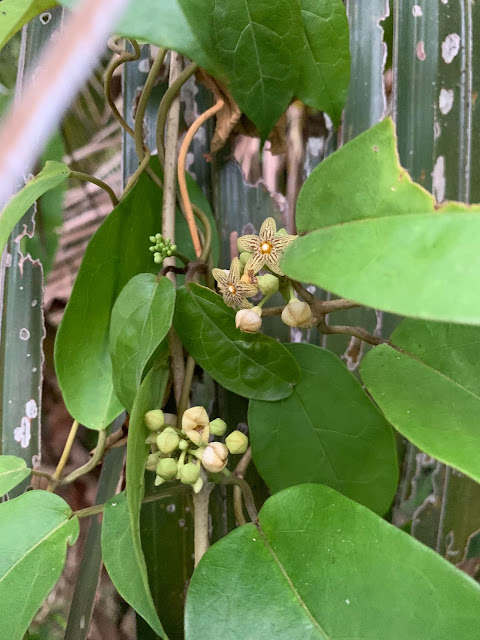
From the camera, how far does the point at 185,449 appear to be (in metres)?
0.47

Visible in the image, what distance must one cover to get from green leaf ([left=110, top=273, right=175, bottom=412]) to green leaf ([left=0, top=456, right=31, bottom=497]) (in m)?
0.15

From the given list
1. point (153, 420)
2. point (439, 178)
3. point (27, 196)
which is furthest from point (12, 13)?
point (439, 178)

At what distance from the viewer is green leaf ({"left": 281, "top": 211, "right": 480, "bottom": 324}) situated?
26cm

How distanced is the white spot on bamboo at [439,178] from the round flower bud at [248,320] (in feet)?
1.16

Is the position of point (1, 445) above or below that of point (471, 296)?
below

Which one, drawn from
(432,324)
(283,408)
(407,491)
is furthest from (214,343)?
(407,491)

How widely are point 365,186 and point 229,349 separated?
217 millimetres

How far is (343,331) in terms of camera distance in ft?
1.62

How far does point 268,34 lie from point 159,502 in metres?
0.54

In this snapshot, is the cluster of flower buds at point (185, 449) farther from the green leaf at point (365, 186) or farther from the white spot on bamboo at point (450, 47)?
the white spot on bamboo at point (450, 47)

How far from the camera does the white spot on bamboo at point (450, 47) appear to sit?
2.18ft

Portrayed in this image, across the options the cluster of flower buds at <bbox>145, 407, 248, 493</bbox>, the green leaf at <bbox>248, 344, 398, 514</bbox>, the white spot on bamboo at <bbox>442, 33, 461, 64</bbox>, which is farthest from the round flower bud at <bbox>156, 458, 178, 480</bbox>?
the white spot on bamboo at <bbox>442, 33, 461, 64</bbox>

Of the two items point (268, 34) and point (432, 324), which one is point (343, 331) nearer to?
point (432, 324)

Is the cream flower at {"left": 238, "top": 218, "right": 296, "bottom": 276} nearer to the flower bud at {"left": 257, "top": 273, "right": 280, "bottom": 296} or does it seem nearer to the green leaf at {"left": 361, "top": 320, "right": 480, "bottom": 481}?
the flower bud at {"left": 257, "top": 273, "right": 280, "bottom": 296}
